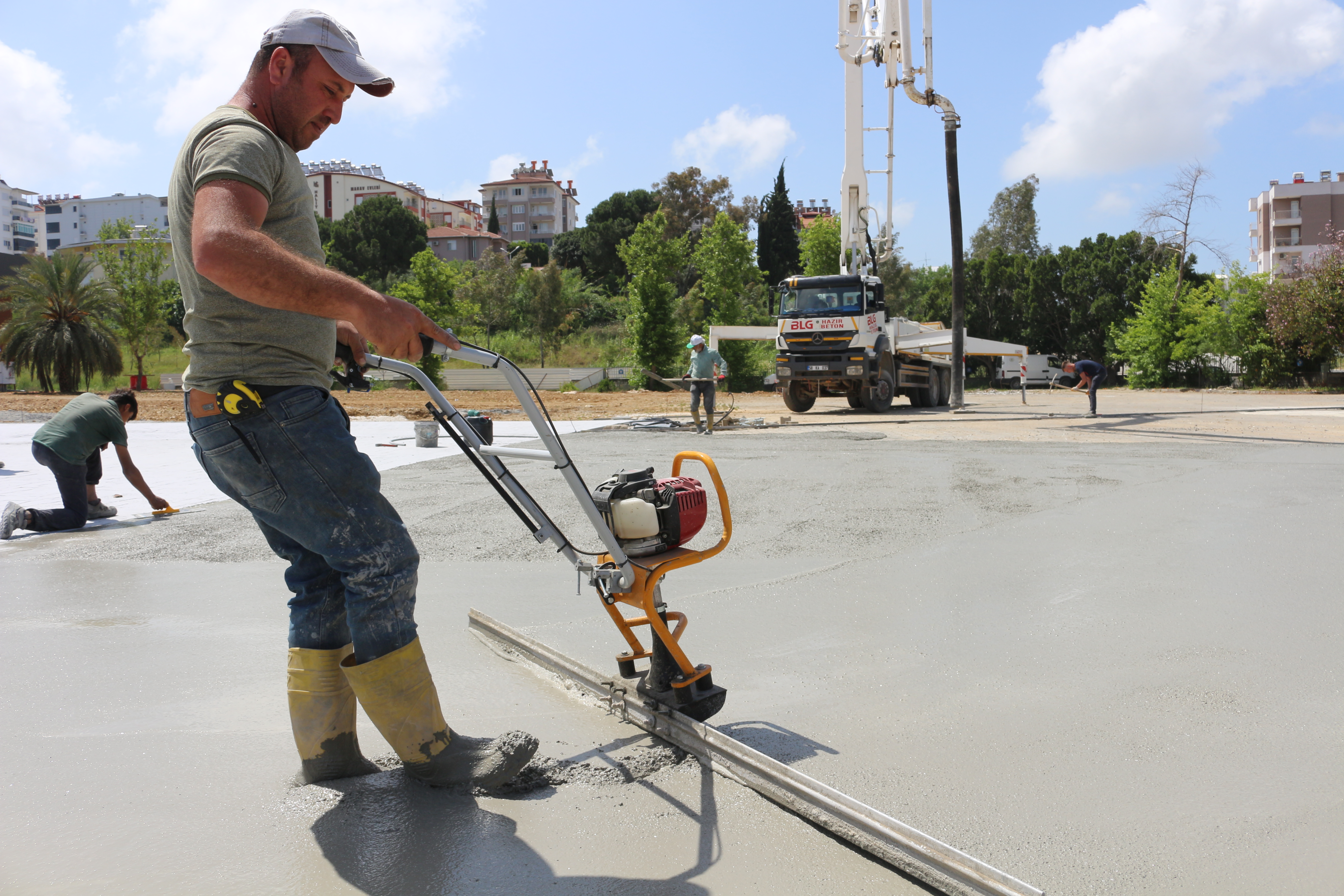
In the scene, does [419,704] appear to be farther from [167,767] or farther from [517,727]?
[167,767]

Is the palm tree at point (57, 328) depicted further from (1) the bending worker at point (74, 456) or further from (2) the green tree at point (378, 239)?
(2) the green tree at point (378, 239)

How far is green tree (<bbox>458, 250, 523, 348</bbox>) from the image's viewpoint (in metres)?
49.8

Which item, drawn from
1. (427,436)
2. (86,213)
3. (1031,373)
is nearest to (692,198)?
(1031,373)

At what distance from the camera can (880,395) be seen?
20.6m

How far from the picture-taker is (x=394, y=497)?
26.8 feet

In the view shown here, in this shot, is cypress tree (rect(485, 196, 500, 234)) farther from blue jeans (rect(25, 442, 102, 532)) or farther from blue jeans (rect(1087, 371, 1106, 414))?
blue jeans (rect(25, 442, 102, 532))

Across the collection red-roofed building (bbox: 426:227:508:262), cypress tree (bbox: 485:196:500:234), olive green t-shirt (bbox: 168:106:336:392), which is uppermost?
cypress tree (bbox: 485:196:500:234)

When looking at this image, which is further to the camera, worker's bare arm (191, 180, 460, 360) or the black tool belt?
the black tool belt

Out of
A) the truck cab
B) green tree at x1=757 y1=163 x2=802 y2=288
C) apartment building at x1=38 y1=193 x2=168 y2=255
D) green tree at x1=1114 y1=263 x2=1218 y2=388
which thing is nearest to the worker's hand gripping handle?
the truck cab

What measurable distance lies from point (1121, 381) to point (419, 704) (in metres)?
44.3

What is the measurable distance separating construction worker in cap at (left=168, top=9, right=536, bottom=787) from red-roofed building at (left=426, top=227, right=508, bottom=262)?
83.7 meters

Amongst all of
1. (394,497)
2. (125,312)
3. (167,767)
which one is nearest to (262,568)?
(394,497)

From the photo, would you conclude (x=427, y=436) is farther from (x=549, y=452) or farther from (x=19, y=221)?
(x=19, y=221)

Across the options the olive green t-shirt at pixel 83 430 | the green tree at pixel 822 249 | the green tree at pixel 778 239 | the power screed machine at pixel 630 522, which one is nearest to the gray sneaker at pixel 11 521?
the olive green t-shirt at pixel 83 430
